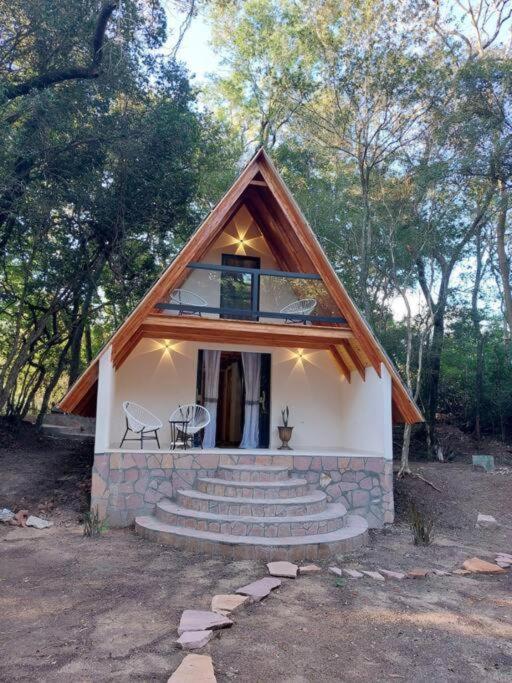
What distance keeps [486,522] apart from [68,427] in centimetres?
1126

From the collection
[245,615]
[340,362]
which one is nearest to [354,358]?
[340,362]

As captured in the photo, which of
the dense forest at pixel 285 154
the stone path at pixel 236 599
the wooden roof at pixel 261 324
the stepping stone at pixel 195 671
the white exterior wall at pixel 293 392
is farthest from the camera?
the dense forest at pixel 285 154

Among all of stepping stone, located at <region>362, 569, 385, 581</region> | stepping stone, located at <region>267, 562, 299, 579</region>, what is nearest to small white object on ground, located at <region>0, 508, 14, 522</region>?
stepping stone, located at <region>267, 562, 299, 579</region>

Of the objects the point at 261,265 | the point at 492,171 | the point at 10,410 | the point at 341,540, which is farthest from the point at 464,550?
the point at 10,410

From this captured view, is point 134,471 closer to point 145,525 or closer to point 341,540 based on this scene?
point 145,525

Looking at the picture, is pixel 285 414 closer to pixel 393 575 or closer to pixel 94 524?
pixel 94 524

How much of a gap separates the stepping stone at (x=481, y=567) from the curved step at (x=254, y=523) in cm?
154

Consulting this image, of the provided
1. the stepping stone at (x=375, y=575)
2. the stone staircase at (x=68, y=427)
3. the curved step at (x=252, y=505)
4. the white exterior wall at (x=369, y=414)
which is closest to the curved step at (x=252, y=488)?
the curved step at (x=252, y=505)

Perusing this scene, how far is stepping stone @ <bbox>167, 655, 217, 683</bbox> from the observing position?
2594mm

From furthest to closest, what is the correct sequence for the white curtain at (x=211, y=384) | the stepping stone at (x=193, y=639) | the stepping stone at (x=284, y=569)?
the white curtain at (x=211, y=384), the stepping stone at (x=284, y=569), the stepping stone at (x=193, y=639)

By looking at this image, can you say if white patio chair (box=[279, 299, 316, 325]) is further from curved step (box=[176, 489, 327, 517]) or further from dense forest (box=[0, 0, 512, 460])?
curved step (box=[176, 489, 327, 517])

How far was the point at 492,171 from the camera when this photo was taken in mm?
10906

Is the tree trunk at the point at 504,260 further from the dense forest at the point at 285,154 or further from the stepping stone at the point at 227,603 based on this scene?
the stepping stone at the point at 227,603

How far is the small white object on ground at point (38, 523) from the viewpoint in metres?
6.19
